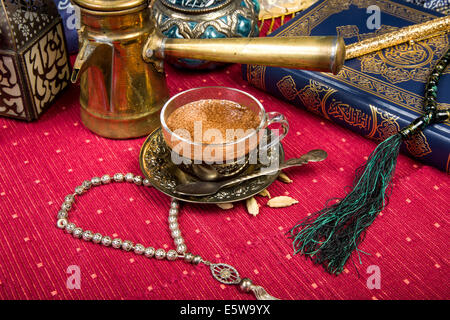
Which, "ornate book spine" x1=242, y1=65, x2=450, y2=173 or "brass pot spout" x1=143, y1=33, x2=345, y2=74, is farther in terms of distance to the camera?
"ornate book spine" x1=242, y1=65, x2=450, y2=173

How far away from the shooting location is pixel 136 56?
73 cm

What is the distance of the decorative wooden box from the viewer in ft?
2.44

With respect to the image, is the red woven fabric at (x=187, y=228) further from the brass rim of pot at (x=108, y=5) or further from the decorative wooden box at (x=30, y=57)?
the brass rim of pot at (x=108, y=5)

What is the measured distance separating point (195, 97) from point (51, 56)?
286mm

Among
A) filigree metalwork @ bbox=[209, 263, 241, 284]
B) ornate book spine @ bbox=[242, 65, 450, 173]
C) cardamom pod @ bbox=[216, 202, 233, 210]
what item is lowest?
filigree metalwork @ bbox=[209, 263, 241, 284]

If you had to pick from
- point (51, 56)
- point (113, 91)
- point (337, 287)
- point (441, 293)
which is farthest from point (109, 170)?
point (441, 293)

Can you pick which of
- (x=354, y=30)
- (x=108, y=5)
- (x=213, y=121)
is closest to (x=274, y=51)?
(x=213, y=121)

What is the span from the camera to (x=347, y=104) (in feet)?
2.63

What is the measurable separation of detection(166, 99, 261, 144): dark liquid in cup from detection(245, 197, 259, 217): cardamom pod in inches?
3.7

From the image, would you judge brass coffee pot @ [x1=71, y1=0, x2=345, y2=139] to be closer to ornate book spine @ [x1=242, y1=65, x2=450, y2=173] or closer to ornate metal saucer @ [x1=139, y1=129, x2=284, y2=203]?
ornate metal saucer @ [x1=139, y1=129, x2=284, y2=203]

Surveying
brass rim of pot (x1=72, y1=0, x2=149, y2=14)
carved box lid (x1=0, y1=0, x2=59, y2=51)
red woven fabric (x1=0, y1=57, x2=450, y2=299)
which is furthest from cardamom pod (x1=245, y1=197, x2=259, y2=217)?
carved box lid (x1=0, y1=0, x2=59, y2=51)

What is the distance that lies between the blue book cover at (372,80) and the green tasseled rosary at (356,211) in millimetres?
21

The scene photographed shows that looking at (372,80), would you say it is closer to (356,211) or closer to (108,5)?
(356,211)

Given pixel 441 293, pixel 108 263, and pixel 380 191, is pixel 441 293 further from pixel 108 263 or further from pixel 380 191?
pixel 108 263
